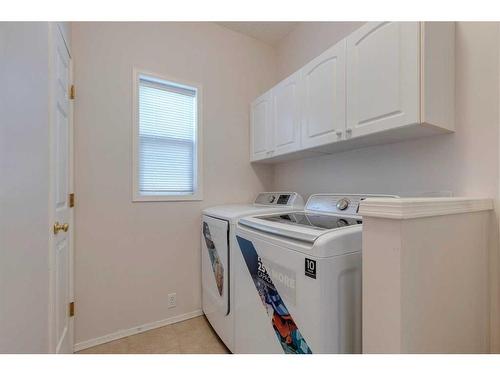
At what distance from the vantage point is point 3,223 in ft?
3.09

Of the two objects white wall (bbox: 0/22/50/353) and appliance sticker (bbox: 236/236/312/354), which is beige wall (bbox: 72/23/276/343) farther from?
appliance sticker (bbox: 236/236/312/354)

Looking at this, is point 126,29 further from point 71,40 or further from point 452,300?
point 452,300

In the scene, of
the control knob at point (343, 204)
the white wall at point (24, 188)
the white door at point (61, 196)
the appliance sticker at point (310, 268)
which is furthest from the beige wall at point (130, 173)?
the appliance sticker at point (310, 268)

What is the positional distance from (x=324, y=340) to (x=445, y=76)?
4.63 feet

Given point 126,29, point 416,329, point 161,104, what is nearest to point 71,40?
point 126,29

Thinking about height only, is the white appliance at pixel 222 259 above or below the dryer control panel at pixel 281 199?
below

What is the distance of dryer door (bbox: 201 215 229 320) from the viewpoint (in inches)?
67.5

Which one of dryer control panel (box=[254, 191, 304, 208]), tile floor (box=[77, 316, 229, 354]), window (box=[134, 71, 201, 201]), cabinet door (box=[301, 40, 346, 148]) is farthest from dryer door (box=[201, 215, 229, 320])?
cabinet door (box=[301, 40, 346, 148])

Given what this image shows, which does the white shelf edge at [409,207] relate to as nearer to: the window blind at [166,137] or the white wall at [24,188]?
the white wall at [24,188]

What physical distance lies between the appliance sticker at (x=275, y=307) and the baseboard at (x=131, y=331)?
1.18m

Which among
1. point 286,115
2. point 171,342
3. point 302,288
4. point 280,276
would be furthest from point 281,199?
point 171,342

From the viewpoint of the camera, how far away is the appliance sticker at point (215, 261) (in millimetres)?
1788

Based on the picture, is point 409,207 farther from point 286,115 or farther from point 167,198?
point 167,198

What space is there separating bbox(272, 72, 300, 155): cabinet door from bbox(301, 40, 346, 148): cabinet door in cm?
9
